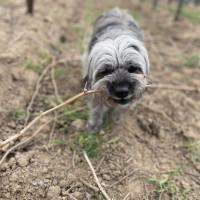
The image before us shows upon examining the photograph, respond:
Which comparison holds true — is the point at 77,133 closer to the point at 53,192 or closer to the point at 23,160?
the point at 23,160

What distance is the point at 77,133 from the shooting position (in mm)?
3914

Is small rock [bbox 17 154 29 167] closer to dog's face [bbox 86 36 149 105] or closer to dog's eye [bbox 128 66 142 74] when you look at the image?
dog's face [bbox 86 36 149 105]

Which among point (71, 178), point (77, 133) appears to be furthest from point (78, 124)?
point (71, 178)

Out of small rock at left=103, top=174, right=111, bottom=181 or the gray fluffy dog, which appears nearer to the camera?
the gray fluffy dog

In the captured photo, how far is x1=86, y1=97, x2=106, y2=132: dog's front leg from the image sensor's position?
391 cm

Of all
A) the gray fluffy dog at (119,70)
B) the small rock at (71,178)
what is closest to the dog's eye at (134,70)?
the gray fluffy dog at (119,70)

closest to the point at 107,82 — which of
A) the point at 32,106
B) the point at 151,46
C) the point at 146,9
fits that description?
the point at 32,106

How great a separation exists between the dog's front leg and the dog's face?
2.20ft

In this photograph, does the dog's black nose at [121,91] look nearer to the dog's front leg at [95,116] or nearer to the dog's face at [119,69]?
the dog's face at [119,69]

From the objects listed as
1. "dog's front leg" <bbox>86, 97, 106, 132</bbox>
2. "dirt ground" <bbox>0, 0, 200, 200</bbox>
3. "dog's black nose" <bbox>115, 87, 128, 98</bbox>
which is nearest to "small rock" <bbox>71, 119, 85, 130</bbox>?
"dirt ground" <bbox>0, 0, 200, 200</bbox>

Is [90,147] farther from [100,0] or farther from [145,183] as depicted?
[100,0]

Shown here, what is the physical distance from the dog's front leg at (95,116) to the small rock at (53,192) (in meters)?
1.36

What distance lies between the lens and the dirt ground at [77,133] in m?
3.07

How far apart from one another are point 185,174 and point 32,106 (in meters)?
3.38
